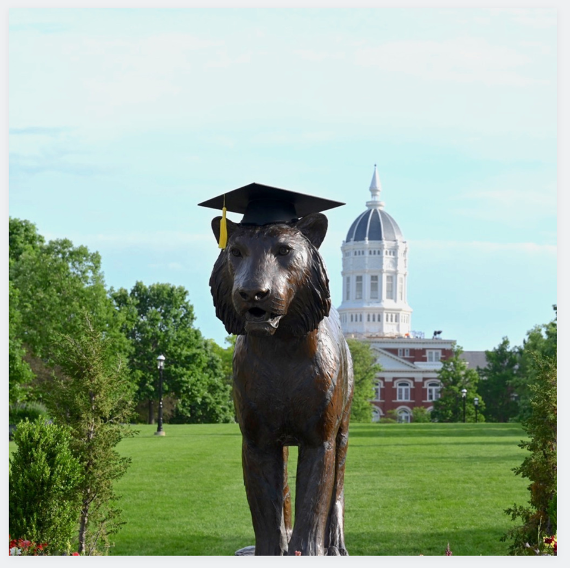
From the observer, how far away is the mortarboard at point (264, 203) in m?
5.38

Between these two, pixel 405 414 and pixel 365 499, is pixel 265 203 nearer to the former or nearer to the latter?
pixel 365 499

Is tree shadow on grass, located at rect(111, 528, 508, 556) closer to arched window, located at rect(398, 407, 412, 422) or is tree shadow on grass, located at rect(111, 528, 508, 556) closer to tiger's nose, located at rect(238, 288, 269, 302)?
tiger's nose, located at rect(238, 288, 269, 302)

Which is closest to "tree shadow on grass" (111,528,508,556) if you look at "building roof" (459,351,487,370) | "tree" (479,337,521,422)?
"tree" (479,337,521,422)

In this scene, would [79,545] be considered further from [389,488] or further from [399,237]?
[399,237]

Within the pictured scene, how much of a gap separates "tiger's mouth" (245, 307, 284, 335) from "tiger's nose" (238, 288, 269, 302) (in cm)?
7

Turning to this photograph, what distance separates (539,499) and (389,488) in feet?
28.8

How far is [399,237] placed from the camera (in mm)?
140500

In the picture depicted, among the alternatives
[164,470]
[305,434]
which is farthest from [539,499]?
[164,470]

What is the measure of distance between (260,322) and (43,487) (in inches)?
230

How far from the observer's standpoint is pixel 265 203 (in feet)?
18.0

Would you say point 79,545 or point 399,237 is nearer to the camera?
point 79,545

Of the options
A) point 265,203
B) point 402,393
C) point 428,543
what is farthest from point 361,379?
point 265,203

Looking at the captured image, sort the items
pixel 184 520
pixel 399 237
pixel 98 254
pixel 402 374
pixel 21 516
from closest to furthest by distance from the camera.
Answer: pixel 21 516 → pixel 184 520 → pixel 98 254 → pixel 402 374 → pixel 399 237

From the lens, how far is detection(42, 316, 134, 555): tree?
10.5 m
